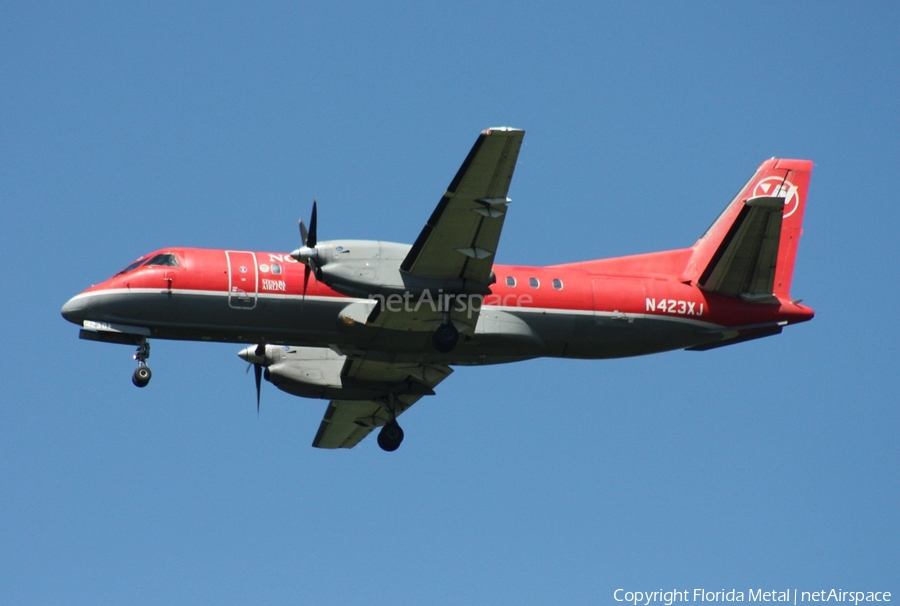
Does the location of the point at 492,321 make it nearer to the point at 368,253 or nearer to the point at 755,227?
the point at 368,253

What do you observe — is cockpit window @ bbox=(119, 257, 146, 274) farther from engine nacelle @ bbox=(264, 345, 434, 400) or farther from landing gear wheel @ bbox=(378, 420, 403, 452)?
landing gear wheel @ bbox=(378, 420, 403, 452)

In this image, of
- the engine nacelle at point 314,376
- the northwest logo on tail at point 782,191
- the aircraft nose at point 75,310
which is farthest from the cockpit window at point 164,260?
the northwest logo on tail at point 782,191

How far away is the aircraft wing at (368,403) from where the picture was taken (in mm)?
24938

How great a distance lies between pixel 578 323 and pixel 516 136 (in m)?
5.26

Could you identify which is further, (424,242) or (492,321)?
(492,321)

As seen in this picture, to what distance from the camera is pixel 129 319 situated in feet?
72.9

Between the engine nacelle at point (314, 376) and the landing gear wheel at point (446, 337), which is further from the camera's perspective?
the engine nacelle at point (314, 376)

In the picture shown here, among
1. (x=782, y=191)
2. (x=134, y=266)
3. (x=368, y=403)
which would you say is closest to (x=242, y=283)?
(x=134, y=266)

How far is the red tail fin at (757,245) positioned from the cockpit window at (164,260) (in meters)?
10.2

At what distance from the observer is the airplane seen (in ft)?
70.4

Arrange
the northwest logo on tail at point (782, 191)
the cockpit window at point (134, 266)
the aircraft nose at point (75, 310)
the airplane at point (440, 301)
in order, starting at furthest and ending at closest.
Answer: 1. the northwest logo on tail at point (782, 191)
2. the cockpit window at point (134, 266)
3. the aircraft nose at point (75, 310)
4. the airplane at point (440, 301)

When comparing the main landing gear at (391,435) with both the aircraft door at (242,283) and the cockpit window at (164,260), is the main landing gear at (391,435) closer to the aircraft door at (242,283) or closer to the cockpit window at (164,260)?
the aircraft door at (242,283)

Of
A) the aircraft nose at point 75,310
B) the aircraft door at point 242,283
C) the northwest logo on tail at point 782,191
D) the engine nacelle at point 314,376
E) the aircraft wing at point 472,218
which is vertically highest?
the northwest logo on tail at point 782,191

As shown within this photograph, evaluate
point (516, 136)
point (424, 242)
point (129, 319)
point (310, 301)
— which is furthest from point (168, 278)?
point (516, 136)
